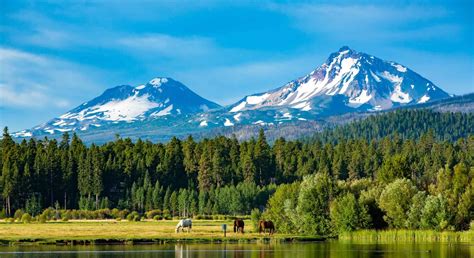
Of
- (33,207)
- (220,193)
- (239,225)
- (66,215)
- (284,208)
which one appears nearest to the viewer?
(239,225)

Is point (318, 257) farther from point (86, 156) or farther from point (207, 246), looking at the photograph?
point (86, 156)

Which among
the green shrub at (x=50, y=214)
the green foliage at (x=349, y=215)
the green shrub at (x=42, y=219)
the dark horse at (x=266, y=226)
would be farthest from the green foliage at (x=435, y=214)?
the green shrub at (x=50, y=214)

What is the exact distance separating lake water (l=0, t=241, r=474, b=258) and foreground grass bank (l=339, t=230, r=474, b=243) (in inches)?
289

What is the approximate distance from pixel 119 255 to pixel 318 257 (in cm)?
1692

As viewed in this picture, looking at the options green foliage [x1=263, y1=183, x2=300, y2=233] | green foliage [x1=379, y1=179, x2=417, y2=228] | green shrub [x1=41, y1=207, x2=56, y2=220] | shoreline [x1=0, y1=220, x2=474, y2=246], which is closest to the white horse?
shoreline [x1=0, y1=220, x2=474, y2=246]

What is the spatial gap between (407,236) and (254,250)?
24357mm

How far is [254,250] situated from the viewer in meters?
75.5

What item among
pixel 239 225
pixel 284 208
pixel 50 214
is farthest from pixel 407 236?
pixel 50 214

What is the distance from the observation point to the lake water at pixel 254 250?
69188mm

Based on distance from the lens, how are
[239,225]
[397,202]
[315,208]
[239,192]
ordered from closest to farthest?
[397,202] < [315,208] < [239,225] < [239,192]

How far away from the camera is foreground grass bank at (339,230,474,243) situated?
9006 centimetres

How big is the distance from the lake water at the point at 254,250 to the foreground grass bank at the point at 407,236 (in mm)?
7328

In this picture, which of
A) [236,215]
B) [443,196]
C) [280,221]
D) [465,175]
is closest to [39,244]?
[280,221]

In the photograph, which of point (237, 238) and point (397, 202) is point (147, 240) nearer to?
point (237, 238)
